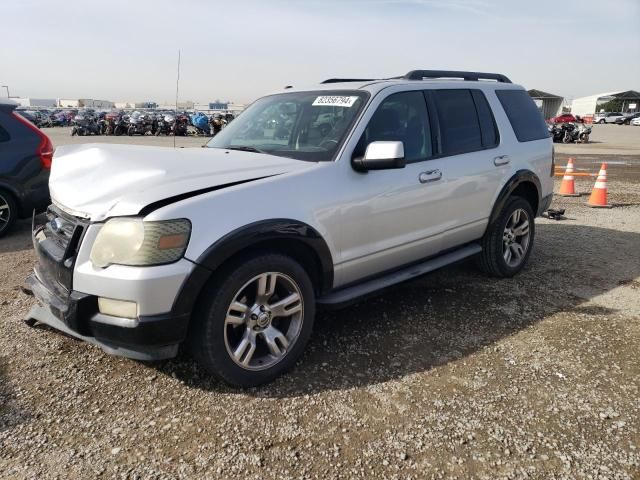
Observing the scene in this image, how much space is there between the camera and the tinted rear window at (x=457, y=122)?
4180mm

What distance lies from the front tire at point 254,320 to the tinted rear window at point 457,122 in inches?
72.5

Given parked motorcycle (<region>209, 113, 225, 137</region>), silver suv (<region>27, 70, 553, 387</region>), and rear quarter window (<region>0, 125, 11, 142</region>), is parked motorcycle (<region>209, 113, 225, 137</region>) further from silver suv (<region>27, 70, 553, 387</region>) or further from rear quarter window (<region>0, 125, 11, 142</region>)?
silver suv (<region>27, 70, 553, 387</region>)

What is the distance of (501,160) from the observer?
4668mm

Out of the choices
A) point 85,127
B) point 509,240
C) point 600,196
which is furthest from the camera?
point 85,127

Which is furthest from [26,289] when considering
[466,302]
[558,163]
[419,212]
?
[558,163]

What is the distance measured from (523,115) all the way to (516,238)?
1.25 m

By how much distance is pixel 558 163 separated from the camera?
1652 cm

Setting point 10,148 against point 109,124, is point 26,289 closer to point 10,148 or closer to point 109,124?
point 10,148

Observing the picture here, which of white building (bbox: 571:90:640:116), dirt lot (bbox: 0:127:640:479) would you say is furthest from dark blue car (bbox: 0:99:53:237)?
white building (bbox: 571:90:640:116)

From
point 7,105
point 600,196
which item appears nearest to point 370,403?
point 7,105

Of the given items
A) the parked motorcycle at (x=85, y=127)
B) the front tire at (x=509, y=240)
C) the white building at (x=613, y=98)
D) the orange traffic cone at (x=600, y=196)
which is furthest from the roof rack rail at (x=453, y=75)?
the white building at (x=613, y=98)

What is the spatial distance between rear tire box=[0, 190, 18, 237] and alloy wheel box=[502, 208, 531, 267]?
5.75m

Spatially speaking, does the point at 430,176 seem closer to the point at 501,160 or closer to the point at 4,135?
the point at 501,160

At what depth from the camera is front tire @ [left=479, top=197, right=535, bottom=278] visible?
15.8ft
